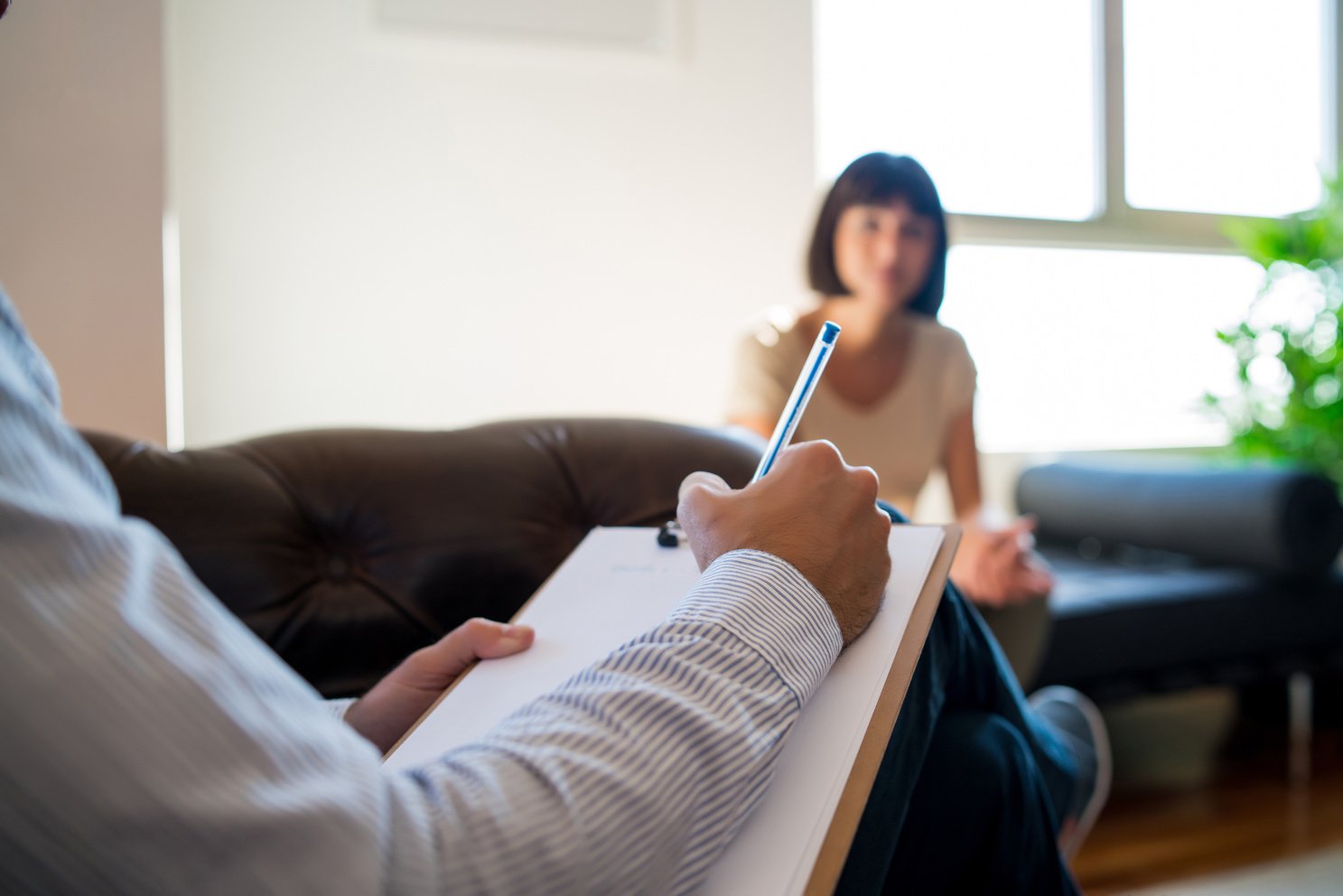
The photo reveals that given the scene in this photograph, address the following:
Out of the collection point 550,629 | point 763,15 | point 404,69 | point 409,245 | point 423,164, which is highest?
point 763,15

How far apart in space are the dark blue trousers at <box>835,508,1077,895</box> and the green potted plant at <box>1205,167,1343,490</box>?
226cm

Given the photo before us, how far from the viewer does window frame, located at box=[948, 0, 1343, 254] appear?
8.73 feet

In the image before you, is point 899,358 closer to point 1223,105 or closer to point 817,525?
point 817,525

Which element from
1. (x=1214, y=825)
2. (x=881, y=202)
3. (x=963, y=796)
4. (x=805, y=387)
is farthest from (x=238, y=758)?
(x=1214, y=825)

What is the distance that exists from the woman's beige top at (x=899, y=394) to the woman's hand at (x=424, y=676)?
89 cm

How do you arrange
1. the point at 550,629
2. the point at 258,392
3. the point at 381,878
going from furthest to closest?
the point at 258,392 < the point at 550,629 < the point at 381,878

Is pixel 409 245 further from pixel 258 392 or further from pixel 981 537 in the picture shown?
pixel 981 537

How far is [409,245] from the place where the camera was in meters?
2.04

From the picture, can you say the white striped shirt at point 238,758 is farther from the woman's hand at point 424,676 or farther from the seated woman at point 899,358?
the seated woman at point 899,358

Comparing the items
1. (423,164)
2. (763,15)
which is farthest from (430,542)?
(763,15)

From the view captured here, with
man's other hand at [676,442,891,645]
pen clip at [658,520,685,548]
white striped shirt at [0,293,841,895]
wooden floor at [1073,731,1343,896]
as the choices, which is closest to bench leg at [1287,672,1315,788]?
wooden floor at [1073,731,1343,896]

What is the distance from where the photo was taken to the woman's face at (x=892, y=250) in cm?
158

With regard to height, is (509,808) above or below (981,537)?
above

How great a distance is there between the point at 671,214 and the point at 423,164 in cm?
54
